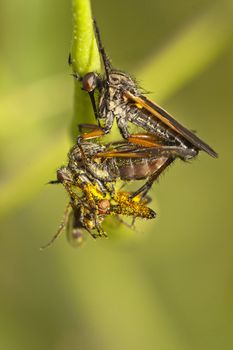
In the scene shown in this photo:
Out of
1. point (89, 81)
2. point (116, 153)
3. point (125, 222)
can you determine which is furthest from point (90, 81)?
point (125, 222)

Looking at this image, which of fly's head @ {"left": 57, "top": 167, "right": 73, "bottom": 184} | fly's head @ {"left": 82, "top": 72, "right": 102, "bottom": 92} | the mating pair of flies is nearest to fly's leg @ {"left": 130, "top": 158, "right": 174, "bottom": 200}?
the mating pair of flies

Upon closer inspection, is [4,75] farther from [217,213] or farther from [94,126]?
[217,213]

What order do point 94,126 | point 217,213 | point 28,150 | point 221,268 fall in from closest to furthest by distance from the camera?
point 94,126
point 28,150
point 221,268
point 217,213

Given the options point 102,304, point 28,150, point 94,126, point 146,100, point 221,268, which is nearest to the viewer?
point 94,126

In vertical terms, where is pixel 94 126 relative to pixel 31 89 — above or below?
below

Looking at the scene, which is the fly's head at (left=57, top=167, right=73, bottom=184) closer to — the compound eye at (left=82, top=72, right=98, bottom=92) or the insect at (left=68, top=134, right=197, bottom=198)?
the insect at (left=68, top=134, right=197, bottom=198)

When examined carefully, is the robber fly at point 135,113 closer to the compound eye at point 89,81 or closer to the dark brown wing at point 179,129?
the dark brown wing at point 179,129

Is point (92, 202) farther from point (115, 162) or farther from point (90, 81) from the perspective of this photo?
point (90, 81)

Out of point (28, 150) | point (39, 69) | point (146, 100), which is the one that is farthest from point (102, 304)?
point (146, 100)
